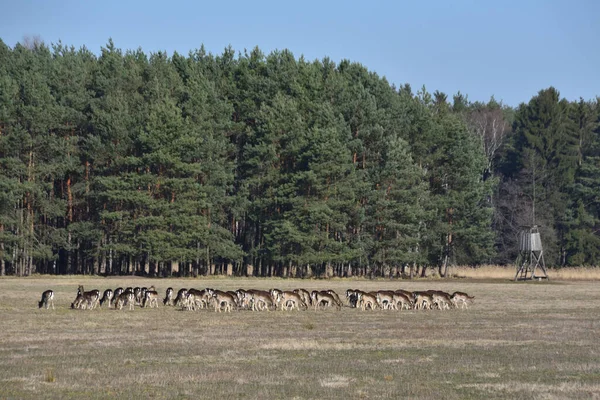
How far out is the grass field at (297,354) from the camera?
16.6 meters

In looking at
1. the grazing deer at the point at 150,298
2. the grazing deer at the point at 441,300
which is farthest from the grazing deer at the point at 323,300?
the grazing deer at the point at 150,298

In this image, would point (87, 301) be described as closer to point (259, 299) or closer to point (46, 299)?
point (46, 299)

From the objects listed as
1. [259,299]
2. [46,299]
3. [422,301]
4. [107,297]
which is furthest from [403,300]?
[46,299]

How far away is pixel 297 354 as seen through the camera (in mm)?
21516

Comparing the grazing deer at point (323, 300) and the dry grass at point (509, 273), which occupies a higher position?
the dry grass at point (509, 273)

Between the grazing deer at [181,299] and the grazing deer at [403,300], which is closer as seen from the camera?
the grazing deer at [181,299]

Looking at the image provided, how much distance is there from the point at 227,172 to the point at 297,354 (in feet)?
190

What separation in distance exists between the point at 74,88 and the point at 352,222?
27047mm

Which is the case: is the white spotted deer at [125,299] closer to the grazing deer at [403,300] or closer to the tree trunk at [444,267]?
the grazing deer at [403,300]

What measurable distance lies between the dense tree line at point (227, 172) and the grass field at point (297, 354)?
37.2 meters

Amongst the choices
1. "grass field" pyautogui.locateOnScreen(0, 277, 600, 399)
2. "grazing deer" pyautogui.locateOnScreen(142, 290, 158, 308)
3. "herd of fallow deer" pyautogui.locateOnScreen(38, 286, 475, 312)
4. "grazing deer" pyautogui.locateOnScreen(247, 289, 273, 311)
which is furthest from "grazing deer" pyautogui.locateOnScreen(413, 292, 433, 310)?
"grazing deer" pyautogui.locateOnScreen(142, 290, 158, 308)

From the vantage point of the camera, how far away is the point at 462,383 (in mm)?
17359

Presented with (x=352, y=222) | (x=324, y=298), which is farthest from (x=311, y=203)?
(x=324, y=298)

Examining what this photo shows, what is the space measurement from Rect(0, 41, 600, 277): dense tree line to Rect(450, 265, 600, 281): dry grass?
162 centimetres
